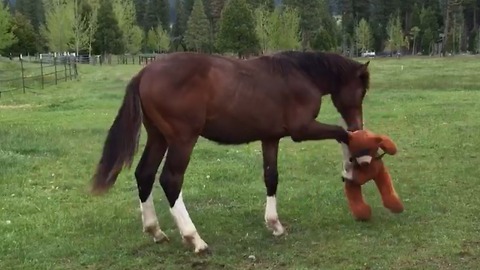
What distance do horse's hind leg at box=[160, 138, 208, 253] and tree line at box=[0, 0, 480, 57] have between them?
155ft

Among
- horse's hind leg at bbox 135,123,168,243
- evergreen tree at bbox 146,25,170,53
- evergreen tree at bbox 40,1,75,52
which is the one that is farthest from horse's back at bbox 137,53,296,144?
evergreen tree at bbox 146,25,170,53

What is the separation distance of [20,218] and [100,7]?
65384 mm

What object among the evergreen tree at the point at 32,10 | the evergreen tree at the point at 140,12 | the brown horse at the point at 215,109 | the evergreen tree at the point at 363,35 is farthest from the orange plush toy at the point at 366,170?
the evergreen tree at the point at 140,12

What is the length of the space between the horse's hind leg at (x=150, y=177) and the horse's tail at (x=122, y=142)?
0.29m

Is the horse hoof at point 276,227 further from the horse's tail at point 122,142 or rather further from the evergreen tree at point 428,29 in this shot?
the evergreen tree at point 428,29

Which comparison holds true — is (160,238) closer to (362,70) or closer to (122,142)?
(122,142)

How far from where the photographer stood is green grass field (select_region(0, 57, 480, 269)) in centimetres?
554

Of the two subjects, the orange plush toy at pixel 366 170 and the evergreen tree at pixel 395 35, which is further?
the evergreen tree at pixel 395 35

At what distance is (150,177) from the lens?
620cm

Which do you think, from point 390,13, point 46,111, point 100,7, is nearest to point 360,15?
point 390,13

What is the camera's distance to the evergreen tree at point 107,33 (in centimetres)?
6738

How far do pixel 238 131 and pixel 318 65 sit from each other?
1.06m

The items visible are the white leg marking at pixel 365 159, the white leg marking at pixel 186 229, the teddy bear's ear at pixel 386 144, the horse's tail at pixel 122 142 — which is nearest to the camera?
the white leg marking at pixel 186 229

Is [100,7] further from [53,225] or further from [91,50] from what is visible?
[53,225]
